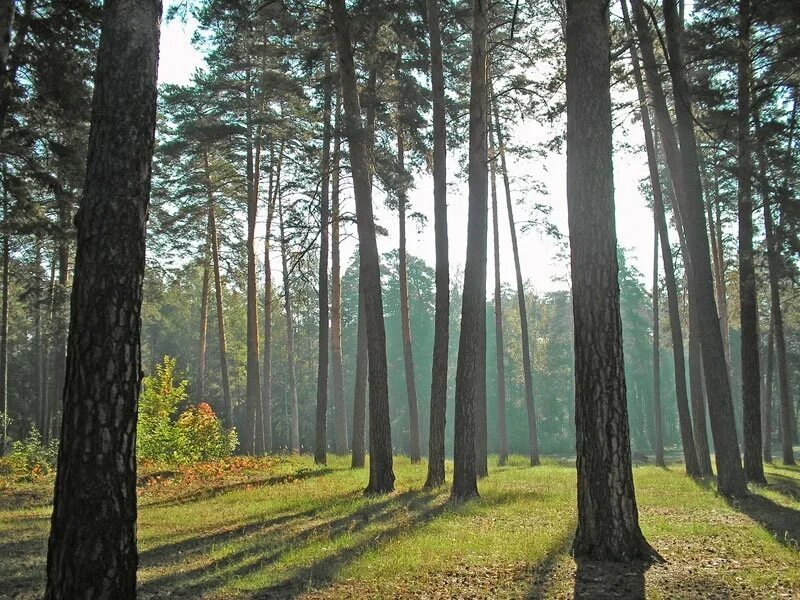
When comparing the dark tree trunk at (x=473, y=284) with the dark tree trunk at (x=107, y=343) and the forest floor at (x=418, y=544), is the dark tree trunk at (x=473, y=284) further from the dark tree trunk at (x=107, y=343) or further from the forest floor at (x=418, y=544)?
the dark tree trunk at (x=107, y=343)

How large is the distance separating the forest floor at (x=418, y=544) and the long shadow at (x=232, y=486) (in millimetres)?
122

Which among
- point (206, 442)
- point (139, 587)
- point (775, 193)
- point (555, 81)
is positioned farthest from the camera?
point (206, 442)

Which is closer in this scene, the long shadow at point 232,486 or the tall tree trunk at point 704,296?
the tall tree trunk at point 704,296

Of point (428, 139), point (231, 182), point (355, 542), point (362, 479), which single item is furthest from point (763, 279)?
point (231, 182)

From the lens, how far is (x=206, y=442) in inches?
822

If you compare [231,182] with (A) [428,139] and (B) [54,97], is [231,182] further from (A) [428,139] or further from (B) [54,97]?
(B) [54,97]

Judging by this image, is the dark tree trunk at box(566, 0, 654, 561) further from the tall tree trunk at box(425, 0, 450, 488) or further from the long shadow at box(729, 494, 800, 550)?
the tall tree trunk at box(425, 0, 450, 488)

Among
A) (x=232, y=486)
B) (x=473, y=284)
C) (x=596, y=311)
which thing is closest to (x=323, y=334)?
(x=232, y=486)

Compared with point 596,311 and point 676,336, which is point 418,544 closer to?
point 596,311

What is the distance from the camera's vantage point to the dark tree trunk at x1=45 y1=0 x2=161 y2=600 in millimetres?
4297

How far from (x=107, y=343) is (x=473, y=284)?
25.5ft

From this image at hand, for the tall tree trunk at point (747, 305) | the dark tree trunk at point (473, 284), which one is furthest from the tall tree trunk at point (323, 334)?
the tall tree trunk at point (747, 305)

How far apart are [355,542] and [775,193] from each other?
10.8m

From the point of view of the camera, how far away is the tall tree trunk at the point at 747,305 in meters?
13.3
